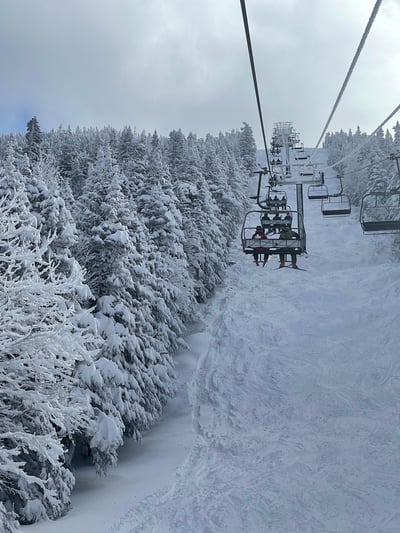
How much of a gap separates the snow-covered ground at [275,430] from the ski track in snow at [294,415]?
68mm

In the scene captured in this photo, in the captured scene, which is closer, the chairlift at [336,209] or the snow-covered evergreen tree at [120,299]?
the snow-covered evergreen tree at [120,299]

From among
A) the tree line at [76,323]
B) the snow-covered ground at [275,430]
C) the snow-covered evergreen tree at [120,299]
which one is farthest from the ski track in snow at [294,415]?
the snow-covered evergreen tree at [120,299]

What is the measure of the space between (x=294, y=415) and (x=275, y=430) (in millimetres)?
1780

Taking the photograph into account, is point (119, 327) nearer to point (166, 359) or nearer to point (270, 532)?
point (166, 359)

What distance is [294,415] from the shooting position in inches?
1008

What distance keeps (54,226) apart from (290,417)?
49.5ft

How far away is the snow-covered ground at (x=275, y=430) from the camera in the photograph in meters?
17.6

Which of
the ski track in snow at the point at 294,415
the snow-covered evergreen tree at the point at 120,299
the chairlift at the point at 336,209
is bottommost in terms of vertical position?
the ski track in snow at the point at 294,415

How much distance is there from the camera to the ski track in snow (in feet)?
58.4

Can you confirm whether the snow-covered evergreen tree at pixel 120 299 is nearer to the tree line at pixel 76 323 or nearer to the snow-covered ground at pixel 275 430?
the tree line at pixel 76 323

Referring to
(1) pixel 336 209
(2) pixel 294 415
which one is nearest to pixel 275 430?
(2) pixel 294 415

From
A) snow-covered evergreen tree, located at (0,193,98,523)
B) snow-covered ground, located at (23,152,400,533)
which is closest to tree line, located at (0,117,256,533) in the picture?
snow-covered evergreen tree, located at (0,193,98,523)

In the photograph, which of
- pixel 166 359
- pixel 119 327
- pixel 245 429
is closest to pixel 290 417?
pixel 245 429

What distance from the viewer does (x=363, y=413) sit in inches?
993
